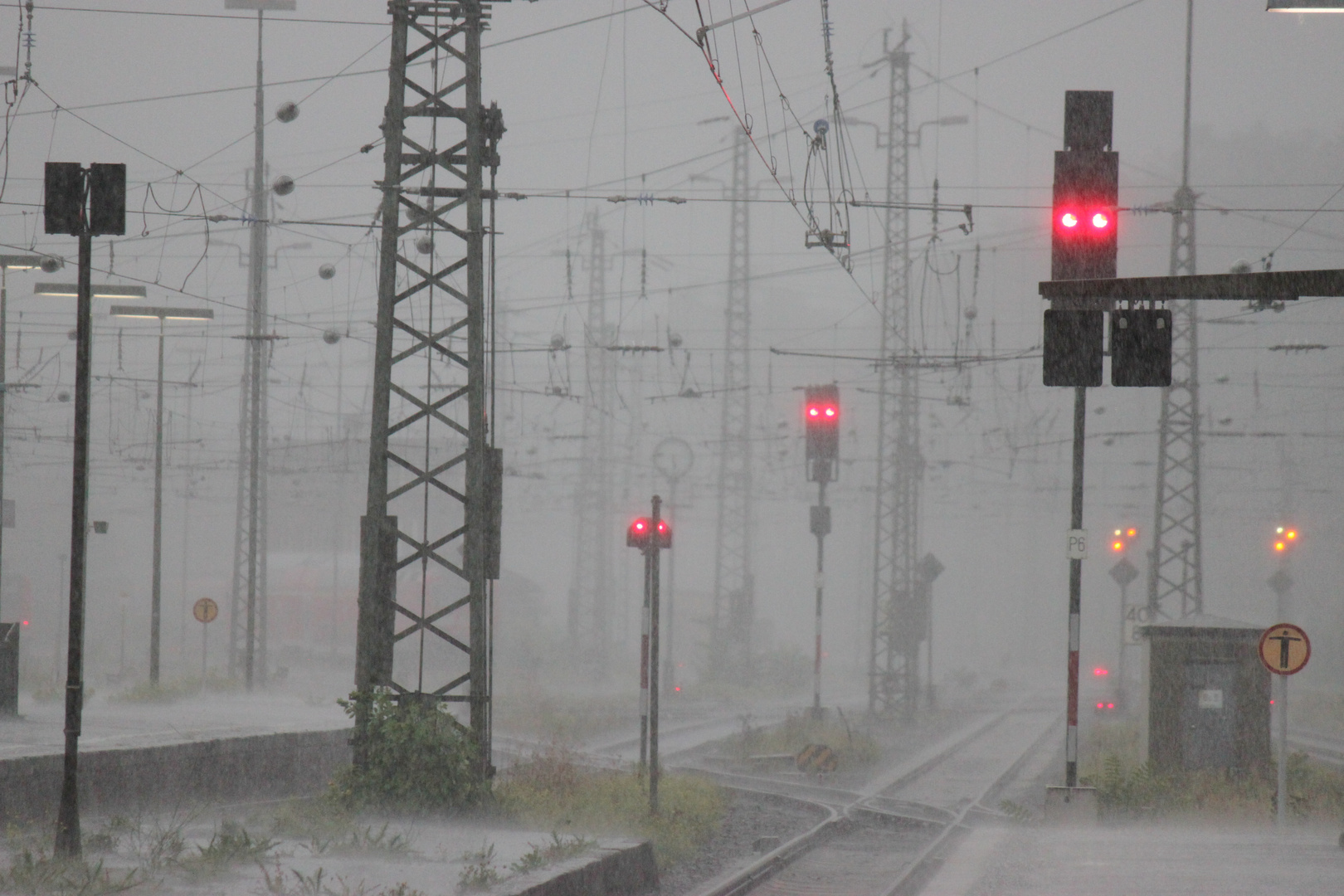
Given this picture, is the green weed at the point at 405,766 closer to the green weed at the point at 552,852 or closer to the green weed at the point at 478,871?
the green weed at the point at 552,852

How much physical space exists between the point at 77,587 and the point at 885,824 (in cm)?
1219

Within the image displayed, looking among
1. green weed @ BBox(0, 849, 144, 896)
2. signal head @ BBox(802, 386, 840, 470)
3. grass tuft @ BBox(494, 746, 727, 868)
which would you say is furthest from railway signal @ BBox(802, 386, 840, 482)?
green weed @ BBox(0, 849, 144, 896)

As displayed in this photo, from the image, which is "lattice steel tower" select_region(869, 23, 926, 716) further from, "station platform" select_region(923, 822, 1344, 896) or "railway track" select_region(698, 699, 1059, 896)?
"station platform" select_region(923, 822, 1344, 896)

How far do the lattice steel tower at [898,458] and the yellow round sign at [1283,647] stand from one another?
49.6ft

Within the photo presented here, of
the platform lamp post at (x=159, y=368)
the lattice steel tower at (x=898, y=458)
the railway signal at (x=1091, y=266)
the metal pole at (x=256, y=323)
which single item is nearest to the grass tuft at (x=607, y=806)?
the railway signal at (x=1091, y=266)

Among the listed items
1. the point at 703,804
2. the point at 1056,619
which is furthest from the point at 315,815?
the point at 1056,619

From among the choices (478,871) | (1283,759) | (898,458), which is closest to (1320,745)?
(898,458)

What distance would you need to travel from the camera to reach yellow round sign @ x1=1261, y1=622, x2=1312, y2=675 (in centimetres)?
1695

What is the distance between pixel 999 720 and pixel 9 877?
35.6 meters

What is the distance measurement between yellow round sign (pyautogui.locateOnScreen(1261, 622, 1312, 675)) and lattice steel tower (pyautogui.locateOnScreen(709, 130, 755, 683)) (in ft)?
76.4

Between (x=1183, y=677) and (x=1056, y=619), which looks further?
(x=1056, y=619)

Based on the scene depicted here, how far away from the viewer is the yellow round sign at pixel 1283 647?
55.6 feet

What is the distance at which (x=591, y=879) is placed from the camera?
12.0 meters

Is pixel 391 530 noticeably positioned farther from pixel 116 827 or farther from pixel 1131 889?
pixel 1131 889
